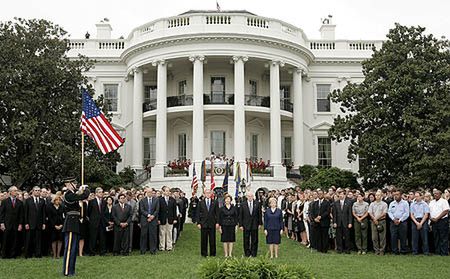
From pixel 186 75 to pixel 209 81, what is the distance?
164cm

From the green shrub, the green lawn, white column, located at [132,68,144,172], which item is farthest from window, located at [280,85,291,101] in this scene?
the green shrub

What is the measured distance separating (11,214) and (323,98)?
2760 cm

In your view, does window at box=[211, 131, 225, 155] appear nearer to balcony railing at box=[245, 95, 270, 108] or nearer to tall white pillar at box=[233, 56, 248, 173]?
balcony railing at box=[245, 95, 270, 108]

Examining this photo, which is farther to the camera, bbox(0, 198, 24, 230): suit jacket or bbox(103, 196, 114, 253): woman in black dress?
bbox(103, 196, 114, 253): woman in black dress

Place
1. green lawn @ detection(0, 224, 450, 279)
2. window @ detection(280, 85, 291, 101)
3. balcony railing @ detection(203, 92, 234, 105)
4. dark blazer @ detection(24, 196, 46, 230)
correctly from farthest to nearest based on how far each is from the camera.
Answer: window @ detection(280, 85, 291, 101) → balcony railing @ detection(203, 92, 234, 105) → dark blazer @ detection(24, 196, 46, 230) → green lawn @ detection(0, 224, 450, 279)

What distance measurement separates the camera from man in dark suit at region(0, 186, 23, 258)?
14698mm

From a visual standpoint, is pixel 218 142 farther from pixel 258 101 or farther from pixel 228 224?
pixel 228 224

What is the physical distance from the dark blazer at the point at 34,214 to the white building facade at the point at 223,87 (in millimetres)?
16649

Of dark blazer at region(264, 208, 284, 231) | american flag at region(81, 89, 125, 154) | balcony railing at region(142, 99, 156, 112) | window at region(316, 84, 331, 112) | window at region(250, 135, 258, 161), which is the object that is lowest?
dark blazer at region(264, 208, 284, 231)

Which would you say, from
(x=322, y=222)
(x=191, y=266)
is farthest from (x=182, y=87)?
(x=191, y=266)

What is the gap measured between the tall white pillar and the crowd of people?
15116mm

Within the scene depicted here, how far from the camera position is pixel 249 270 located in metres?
7.12

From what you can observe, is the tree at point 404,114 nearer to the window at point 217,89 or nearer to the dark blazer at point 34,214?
the window at point 217,89

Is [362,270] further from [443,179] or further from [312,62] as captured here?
[312,62]
